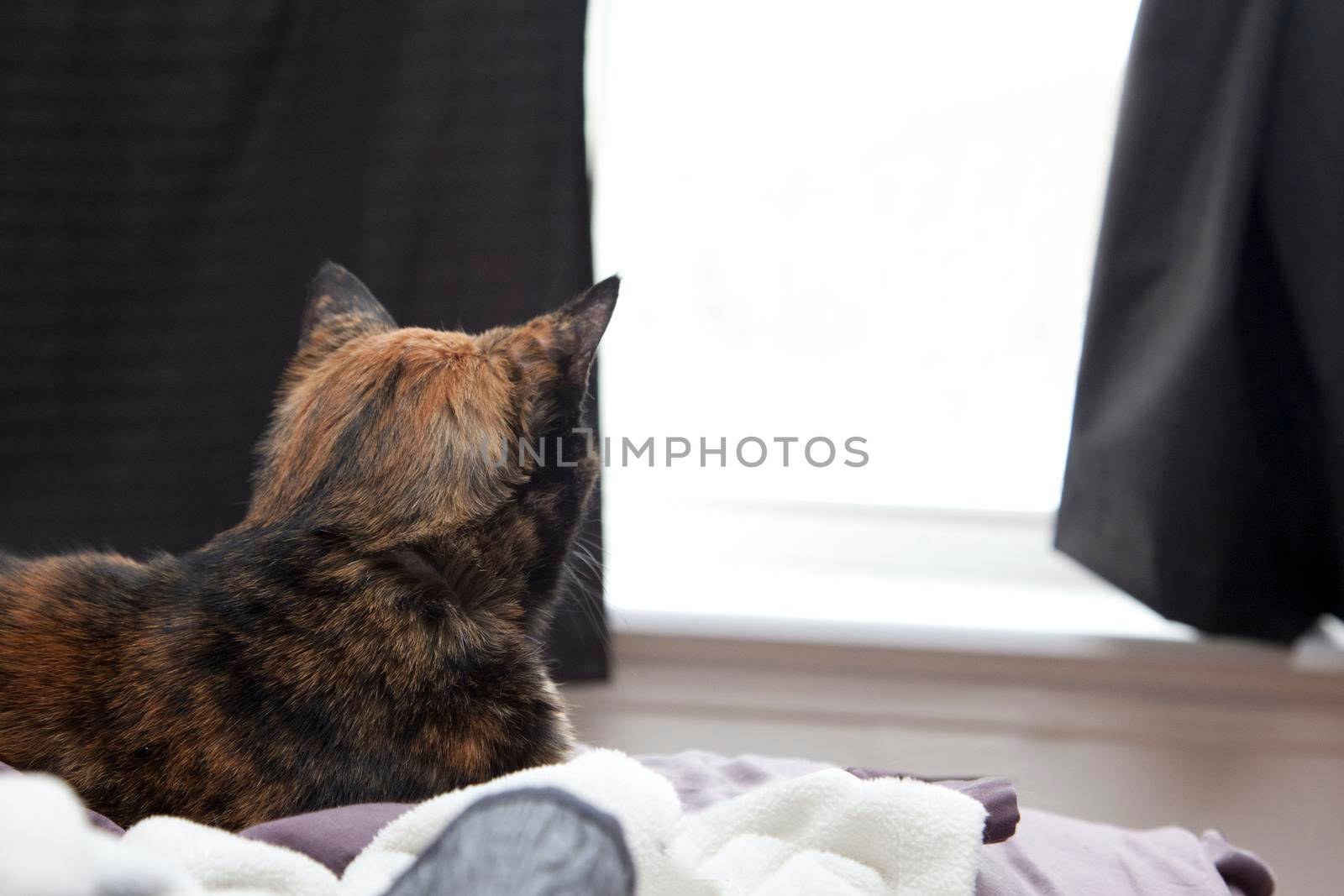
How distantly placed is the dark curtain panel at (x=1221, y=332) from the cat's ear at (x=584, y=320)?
0.67 m

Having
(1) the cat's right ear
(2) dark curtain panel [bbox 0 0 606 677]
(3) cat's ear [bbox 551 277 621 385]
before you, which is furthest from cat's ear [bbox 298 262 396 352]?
(2) dark curtain panel [bbox 0 0 606 677]

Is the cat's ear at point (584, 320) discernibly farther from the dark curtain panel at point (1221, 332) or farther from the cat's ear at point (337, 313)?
the dark curtain panel at point (1221, 332)

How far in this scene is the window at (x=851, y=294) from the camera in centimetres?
140

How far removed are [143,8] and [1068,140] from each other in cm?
122

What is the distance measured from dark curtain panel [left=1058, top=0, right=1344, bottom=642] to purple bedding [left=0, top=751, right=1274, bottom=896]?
1.69 ft

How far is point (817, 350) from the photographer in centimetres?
151

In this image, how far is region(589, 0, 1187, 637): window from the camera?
1.40m

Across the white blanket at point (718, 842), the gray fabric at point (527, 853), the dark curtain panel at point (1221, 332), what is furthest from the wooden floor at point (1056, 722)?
the gray fabric at point (527, 853)

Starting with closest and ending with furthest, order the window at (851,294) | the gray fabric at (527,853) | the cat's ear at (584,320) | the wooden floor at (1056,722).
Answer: the gray fabric at (527,853) → the cat's ear at (584,320) → the wooden floor at (1056,722) → the window at (851,294)

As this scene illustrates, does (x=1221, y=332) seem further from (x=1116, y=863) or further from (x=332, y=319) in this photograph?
(x=332, y=319)

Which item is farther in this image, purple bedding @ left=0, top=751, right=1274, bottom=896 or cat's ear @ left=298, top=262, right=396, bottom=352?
cat's ear @ left=298, top=262, right=396, bottom=352

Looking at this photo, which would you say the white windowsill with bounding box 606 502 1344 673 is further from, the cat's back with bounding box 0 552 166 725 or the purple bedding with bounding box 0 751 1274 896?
the cat's back with bounding box 0 552 166 725

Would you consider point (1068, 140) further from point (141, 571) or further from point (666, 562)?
point (141, 571)

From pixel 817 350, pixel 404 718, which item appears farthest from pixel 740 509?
pixel 404 718
